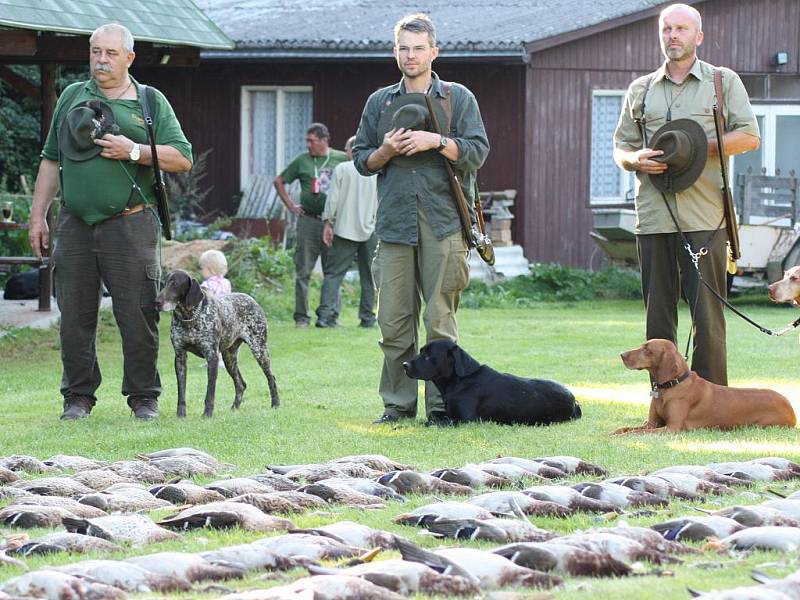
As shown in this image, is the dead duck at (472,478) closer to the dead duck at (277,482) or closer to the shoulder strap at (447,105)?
the dead duck at (277,482)

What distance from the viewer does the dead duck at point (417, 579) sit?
4371 mm

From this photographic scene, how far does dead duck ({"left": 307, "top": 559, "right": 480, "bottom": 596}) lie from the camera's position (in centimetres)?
437

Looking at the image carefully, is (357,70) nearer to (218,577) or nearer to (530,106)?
(530,106)

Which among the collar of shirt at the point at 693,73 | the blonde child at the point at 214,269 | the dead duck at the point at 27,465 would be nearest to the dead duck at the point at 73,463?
the dead duck at the point at 27,465

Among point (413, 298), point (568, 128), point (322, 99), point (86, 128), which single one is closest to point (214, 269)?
point (86, 128)

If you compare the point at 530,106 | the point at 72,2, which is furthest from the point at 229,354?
the point at 530,106

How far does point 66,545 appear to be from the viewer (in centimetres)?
510

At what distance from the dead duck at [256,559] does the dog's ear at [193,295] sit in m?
4.46

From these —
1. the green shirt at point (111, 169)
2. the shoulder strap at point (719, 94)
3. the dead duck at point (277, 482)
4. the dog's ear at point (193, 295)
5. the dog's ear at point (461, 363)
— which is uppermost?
the shoulder strap at point (719, 94)

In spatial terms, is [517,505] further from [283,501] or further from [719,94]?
[719,94]

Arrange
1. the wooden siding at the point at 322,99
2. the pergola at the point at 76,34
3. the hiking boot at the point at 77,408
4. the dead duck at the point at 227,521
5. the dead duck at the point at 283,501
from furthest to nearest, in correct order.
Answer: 1. the wooden siding at the point at 322,99
2. the pergola at the point at 76,34
3. the hiking boot at the point at 77,408
4. the dead duck at the point at 283,501
5. the dead duck at the point at 227,521

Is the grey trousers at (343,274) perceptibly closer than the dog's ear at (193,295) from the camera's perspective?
No

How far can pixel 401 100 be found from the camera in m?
8.62

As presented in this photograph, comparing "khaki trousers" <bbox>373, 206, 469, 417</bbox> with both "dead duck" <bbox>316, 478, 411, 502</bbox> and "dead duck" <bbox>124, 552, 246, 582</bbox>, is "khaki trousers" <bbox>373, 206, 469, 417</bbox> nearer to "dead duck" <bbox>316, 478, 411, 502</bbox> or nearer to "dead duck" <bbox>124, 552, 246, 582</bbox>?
"dead duck" <bbox>316, 478, 411, 502</bbox>
